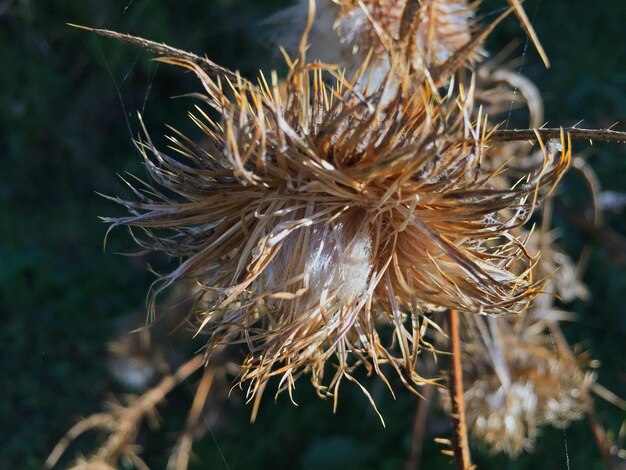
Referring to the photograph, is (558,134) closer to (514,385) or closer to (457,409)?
(457,409)

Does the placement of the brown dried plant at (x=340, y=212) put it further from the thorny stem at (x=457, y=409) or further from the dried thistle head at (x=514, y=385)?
the dried thistle head at (x=514, y=385)

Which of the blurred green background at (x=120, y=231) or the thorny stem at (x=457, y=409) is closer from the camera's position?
the thorny stem at (x=457, y=409)

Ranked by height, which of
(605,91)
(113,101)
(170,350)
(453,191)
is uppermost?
(453,191)

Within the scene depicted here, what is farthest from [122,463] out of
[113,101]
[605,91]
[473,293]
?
[605,91]

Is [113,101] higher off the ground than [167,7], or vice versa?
[167,7]

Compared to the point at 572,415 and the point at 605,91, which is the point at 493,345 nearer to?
the point at 572,415

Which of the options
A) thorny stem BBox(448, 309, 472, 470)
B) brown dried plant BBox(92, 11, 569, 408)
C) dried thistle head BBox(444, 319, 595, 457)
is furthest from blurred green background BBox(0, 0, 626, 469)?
brown dried plant BBox(92, 11, 569, 408)

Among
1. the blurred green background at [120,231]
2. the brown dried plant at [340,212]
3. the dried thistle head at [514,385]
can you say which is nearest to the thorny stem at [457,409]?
the brown dried plant at [340,212]
